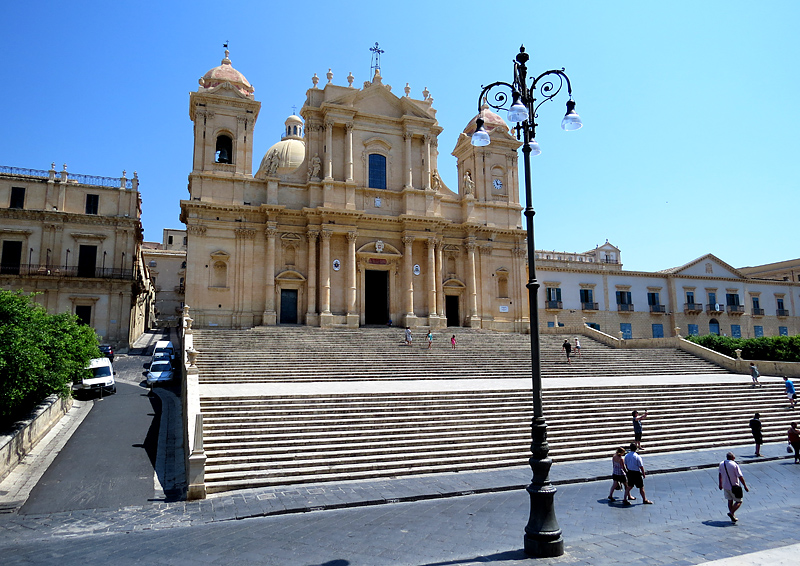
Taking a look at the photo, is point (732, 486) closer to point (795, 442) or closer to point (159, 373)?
point (795, 442)

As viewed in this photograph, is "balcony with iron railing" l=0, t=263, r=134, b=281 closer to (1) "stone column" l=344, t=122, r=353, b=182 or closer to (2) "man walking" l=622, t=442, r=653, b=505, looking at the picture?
(1) "stone column" l=344, t=122, r=353, b=182

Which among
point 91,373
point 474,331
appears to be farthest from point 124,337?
point 474,331

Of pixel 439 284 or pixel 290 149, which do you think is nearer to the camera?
pixel 439 284

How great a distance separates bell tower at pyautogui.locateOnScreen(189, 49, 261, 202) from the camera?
105 feet

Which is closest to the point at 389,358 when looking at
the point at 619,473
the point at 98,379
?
the point at 98,379

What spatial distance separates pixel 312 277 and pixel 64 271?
1714 cm

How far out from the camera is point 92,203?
37438 mm

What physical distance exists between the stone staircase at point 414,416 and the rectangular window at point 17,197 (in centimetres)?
1994

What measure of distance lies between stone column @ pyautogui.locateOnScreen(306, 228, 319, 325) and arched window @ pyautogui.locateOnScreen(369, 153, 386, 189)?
18.0ft

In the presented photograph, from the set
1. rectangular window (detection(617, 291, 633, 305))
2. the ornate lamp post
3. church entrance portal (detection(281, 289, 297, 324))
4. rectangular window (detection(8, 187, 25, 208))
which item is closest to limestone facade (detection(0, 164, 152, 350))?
rectangular window (detection(8, 187, 25, 208))

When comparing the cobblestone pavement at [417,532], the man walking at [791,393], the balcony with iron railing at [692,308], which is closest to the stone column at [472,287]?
the man walking at [791,393]

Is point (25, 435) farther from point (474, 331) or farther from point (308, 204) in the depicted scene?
point (474, 331)

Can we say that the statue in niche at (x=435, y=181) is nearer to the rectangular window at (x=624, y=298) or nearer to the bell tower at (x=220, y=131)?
the bell tower at (x=220, y=131)

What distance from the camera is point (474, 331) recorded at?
33.8 metres
